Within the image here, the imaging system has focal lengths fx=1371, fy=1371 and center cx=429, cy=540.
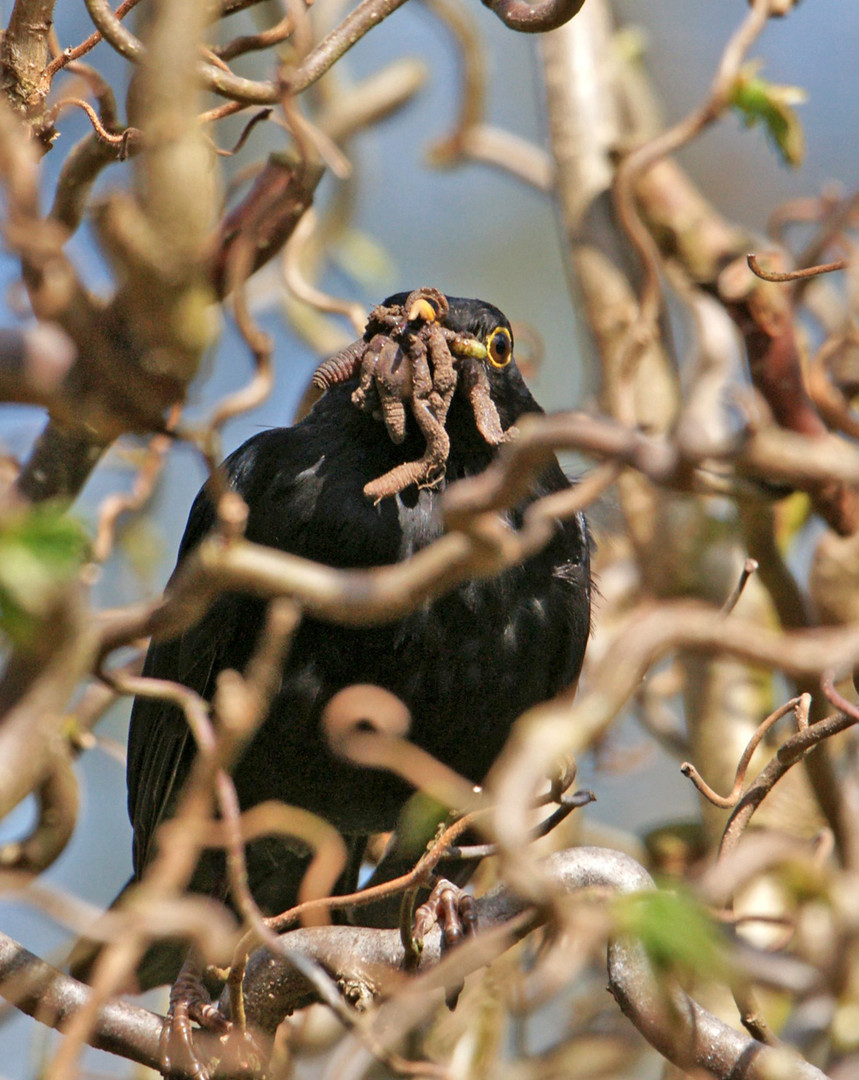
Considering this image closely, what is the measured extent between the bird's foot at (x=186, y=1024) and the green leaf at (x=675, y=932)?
1.73 metres

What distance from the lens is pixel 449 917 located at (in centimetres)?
336

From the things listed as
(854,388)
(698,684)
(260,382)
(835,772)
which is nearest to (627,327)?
(854,388)

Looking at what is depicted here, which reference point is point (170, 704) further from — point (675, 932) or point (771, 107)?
point (675, 932)

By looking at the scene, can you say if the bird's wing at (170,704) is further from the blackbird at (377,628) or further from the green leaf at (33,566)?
the green leaf at (33,566)

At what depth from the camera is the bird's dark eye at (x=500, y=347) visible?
12.8 feet

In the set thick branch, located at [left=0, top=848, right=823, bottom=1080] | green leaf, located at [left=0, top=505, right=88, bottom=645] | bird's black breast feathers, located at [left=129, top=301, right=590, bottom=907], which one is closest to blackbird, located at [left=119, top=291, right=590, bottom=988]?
bird's black breast feathers, located at [left=129, top=301, right=590, bottom=907]

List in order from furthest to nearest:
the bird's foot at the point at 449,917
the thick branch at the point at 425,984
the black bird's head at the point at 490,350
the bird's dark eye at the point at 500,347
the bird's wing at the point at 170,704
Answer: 1. the bird's wing at the point at 170,704
2. the bird's dark eye at the point at 500,347
3. the black bird's head at the point at 490,350
4. the bird's foot at the point at 449,917
5. the thick branch at the point at 425,984

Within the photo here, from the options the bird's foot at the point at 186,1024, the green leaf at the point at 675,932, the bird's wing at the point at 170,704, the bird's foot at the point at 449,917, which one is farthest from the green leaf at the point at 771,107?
the green leaf at the point at 675,932

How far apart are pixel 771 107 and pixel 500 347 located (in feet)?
3.65

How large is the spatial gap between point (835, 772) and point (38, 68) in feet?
9.82

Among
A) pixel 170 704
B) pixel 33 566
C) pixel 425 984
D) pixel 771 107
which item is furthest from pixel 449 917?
pixel 771 107

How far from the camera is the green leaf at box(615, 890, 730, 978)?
4.95ft

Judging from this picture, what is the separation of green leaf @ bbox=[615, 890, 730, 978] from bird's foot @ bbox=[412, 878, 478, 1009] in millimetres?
1243

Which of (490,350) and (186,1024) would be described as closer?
(186,1024)
